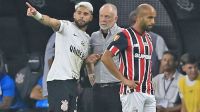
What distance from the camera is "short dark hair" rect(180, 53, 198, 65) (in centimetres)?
1292

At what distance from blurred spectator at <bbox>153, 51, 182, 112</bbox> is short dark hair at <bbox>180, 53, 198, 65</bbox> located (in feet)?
1.00

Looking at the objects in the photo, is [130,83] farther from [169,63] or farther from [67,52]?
[169,63]

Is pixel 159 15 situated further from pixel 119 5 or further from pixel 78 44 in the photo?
pixel 78 44

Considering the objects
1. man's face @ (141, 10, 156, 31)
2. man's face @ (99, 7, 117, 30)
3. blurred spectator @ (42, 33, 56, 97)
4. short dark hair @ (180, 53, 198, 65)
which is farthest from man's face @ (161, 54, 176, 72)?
man's face @ (141, 10, 156, 31)

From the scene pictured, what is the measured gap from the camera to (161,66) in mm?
13680

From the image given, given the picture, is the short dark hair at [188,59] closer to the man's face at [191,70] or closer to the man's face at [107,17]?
the man's face at [191,70]

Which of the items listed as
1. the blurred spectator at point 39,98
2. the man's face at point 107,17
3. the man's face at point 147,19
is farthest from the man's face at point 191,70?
the blurred spectator at point 39,98

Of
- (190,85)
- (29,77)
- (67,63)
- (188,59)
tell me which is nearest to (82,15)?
(67,63)

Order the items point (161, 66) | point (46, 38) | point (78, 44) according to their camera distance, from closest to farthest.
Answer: point (78, 44), point (161, 66), point (46, 38)

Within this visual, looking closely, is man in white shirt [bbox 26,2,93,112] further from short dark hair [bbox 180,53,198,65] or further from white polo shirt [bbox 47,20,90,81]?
short dark hair [bbox 180,53,198,65]

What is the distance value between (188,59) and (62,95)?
240 cm

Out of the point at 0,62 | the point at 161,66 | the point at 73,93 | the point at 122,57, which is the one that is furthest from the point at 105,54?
the point at 0,62

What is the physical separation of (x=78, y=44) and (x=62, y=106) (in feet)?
2.72

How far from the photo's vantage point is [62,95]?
1141cm
